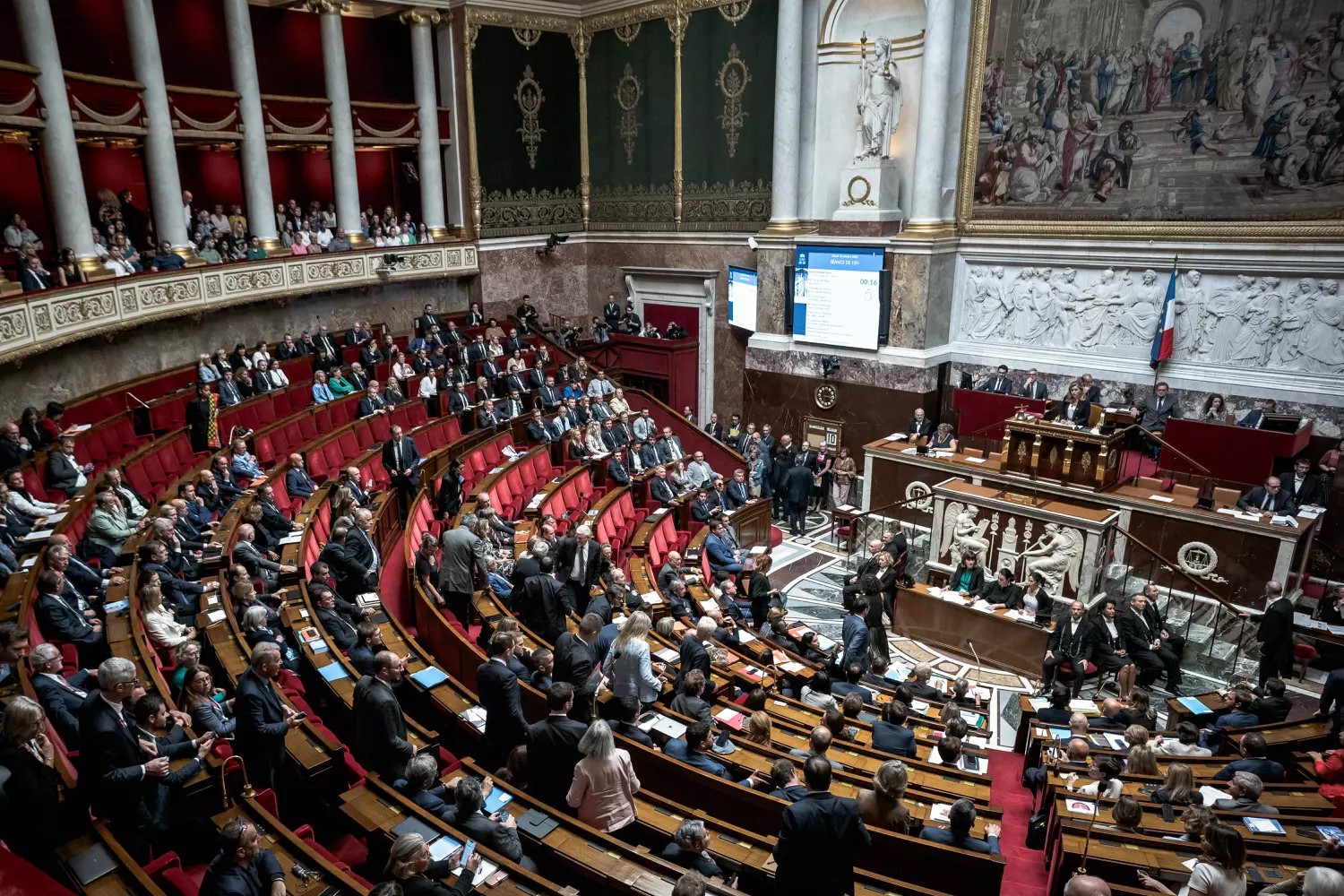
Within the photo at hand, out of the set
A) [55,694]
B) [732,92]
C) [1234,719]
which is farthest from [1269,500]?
[55,694]

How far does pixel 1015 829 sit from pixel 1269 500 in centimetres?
746

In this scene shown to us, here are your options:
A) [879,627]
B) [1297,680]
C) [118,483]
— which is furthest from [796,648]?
[118,483]

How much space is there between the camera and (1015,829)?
6.75 meters

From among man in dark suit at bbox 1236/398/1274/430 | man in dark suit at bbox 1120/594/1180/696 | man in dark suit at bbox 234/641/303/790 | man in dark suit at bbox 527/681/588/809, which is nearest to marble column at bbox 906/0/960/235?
man in dark suit at bbox 1236/398/1274/430

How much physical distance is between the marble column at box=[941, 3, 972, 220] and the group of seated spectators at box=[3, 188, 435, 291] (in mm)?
10936

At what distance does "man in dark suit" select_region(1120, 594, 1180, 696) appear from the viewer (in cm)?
964

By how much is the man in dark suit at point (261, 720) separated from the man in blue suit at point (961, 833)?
3.82m

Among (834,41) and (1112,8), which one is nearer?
(1112,8)

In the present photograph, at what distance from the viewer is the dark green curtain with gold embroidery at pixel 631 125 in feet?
64.2

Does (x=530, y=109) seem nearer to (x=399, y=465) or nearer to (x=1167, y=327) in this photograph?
(x=399, y=465)

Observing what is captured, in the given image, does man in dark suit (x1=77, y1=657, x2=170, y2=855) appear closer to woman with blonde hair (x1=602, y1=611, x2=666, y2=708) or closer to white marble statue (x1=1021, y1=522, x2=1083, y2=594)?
woman with blonde hair (x1=602, y1=611, x2=666, y2=708)

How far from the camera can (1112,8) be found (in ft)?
45.0

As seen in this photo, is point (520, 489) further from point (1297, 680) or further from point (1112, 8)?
point (1112, 8)

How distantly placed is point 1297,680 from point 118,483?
13.2 m
